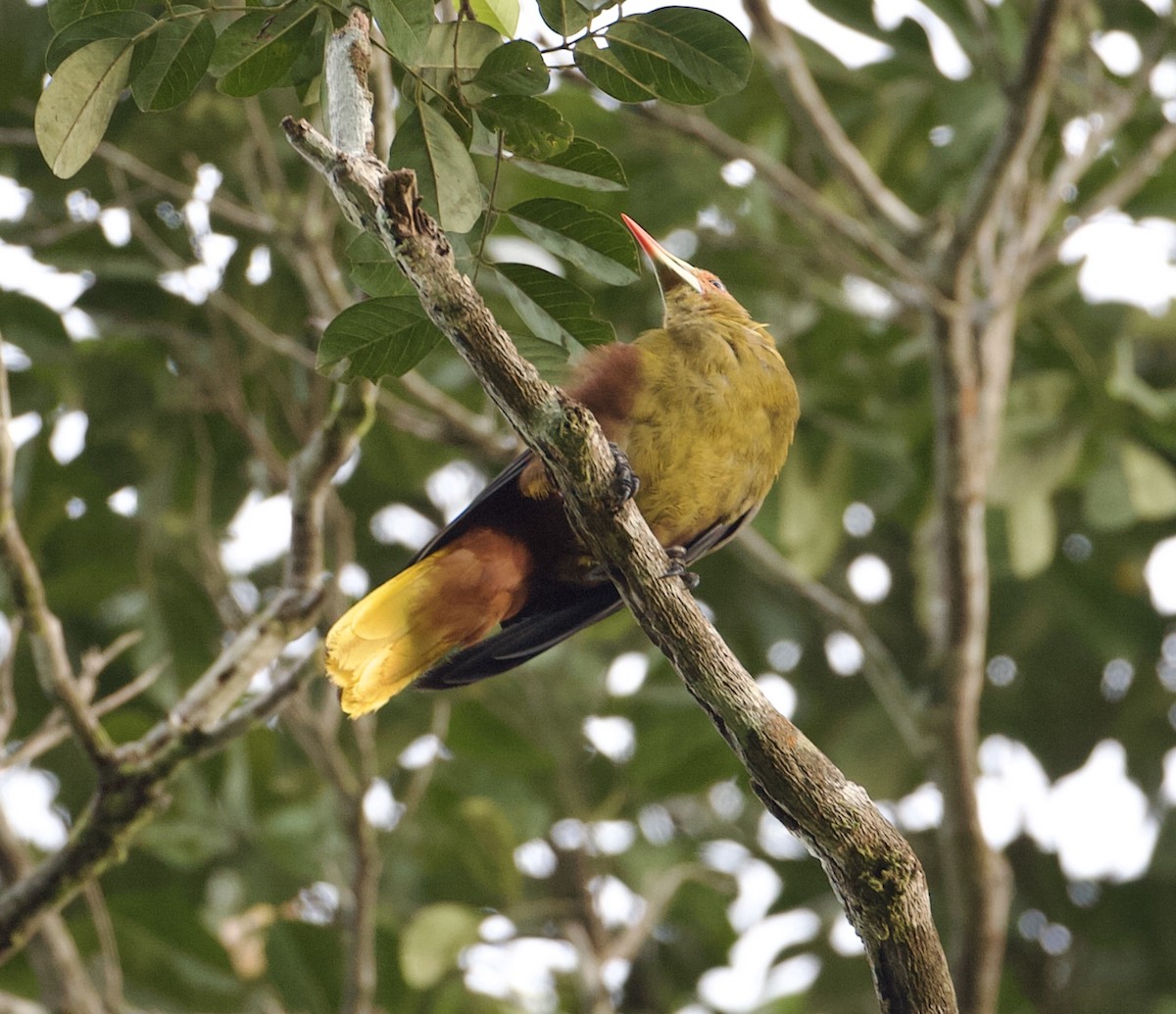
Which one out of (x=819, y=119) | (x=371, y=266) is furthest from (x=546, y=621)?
(x=819, y=119)

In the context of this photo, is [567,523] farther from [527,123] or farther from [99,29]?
[99,29]

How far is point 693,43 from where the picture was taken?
6.98 feet

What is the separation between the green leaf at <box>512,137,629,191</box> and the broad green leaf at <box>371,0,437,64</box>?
0.32 metres

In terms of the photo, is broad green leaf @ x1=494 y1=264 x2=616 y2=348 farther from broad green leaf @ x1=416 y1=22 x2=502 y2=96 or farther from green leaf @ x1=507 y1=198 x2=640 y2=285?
broad green leaf @ x1=416 y1=22 x2=502 y2=96

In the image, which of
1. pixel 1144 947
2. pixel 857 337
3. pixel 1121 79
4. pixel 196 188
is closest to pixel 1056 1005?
pixel 1144 947

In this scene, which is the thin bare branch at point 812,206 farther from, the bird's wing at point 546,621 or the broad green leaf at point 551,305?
Result: the broad green leaf at point 551,305

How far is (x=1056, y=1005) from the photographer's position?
5.27 m

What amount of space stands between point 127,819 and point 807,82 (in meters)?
3.00

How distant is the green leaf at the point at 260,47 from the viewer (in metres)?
2.09

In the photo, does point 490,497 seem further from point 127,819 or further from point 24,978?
point 24,978

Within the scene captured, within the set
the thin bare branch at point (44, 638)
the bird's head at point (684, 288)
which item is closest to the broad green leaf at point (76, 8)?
the thin bare branch at point (44, 638)

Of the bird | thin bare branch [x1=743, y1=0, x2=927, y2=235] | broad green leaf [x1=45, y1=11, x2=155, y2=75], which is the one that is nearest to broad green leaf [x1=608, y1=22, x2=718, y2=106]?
broad green leaf [x1=45, y1=11, x2=155, y2=75]

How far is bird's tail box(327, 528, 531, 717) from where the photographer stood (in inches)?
117

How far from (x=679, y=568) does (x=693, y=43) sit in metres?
0.90
